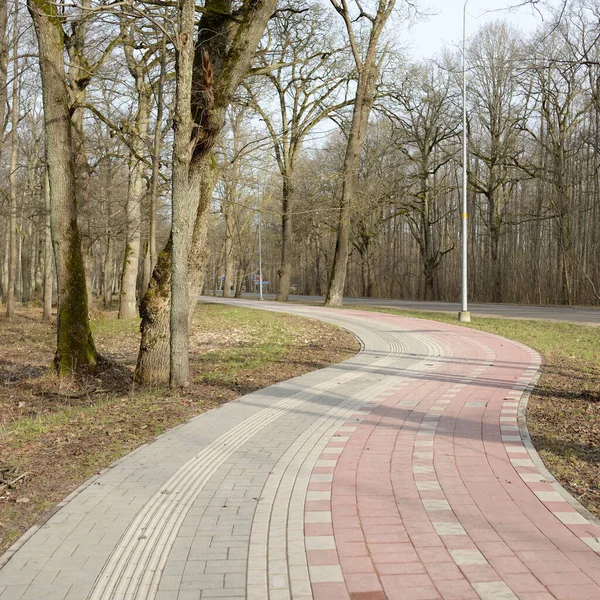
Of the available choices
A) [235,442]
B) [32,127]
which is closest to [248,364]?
[235,442]

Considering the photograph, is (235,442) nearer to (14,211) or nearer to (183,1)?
(183,1)

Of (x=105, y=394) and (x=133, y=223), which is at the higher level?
(x=133, y=223)

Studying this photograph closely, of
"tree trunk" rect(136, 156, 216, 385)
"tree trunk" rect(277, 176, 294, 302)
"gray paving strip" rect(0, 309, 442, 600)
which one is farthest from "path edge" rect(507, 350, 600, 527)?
"tree trunk" rect(277, 176, 294, 302)

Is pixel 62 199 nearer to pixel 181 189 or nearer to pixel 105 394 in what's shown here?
pixel 181 189

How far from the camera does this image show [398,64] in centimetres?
3038

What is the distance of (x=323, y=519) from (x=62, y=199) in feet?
27.6

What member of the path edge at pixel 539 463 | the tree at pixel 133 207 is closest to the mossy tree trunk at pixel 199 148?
the path edge at pixel 539 463

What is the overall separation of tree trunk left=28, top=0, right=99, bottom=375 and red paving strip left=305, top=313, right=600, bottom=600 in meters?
5.92

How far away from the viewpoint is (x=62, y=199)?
1115 cm

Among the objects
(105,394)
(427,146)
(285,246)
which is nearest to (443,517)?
(105,394)

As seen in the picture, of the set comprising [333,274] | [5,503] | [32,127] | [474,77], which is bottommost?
[5,503]

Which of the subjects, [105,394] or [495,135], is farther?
[495,135]

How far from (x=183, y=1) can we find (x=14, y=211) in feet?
58.6

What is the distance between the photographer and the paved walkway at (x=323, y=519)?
142 inches
